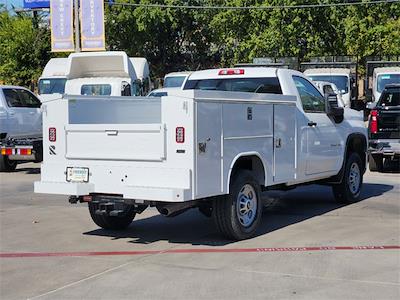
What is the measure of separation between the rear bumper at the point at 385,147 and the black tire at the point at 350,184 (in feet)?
12.1

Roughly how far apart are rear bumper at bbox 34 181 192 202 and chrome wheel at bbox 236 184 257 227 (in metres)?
1.15

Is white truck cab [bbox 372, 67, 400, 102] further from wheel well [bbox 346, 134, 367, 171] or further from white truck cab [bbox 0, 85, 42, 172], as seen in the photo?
wheel well [bbox 346, 134, 367, 171]

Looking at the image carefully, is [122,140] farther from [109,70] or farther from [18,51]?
[18,51]

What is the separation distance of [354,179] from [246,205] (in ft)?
12.1

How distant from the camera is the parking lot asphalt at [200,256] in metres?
5.94

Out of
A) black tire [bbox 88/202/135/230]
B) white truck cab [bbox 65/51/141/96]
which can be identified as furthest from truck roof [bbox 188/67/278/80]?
white truck cab [bbox 65/51/141/96]

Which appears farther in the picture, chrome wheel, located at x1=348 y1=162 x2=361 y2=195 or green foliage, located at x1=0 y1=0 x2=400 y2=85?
green foliage, located at x1=0 y1=0 x2=400 y2=85

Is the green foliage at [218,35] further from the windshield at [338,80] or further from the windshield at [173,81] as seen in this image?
the windshield at [173,81]

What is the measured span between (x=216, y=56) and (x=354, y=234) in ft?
126

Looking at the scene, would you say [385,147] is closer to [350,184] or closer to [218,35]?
[350,184]

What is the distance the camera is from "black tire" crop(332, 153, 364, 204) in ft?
35.4

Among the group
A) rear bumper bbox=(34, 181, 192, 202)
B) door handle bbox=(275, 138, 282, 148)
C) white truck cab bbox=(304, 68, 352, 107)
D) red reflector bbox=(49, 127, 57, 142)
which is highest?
white truck cab bbox=(304, 68, 352, 107)

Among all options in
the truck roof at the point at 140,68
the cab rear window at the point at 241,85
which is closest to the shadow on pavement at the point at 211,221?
the cab rear window at the point at 241,85

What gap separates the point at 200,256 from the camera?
721cm
